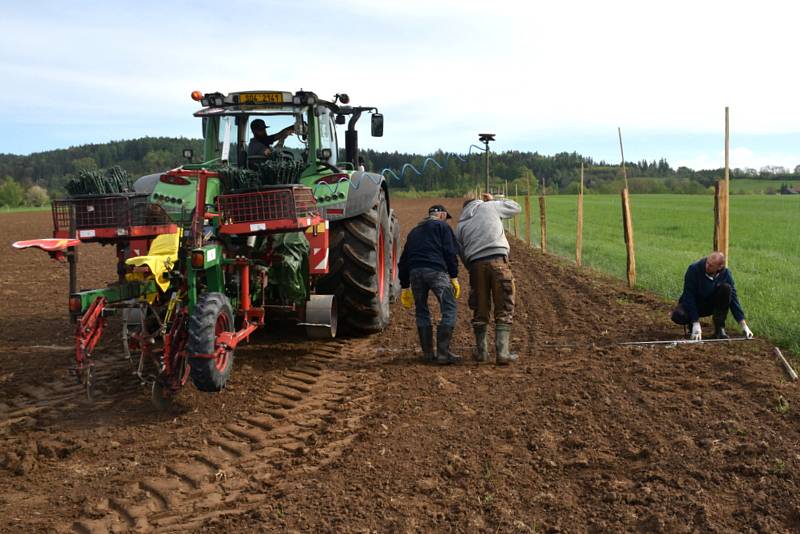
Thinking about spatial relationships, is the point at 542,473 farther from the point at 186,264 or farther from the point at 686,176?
the point at 686,176

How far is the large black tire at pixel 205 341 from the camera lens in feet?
15.7

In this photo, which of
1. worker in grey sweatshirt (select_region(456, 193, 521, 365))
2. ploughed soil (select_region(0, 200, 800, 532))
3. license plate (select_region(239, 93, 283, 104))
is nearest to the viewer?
ploughed soil (select_region(0, 200, 800, 532))

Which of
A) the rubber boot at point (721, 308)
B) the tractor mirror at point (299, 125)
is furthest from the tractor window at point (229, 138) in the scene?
the rubber boot at point (721, 308)

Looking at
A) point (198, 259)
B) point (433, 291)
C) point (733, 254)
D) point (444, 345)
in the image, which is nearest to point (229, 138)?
point (433, 291)

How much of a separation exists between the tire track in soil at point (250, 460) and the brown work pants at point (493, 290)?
1526 mm

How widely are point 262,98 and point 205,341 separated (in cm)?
310

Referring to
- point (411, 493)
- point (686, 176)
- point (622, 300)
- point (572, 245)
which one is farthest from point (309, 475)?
point (686, 176)

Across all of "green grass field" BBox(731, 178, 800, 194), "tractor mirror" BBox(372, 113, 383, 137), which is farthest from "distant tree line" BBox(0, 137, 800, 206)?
"tractor mirror" BBox(372, 113, 383, 137)

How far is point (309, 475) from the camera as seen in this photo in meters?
4.13

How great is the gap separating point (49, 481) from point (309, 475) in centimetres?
143

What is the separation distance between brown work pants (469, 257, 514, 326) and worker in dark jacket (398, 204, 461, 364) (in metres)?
0.21

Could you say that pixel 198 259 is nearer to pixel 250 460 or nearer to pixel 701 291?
Answer: pixel 250 460

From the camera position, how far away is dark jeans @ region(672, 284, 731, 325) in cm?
727

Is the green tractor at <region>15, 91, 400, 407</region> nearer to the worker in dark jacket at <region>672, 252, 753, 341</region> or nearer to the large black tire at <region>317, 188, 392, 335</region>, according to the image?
the large black tire at <region>317, 188, 392, 335</region>
